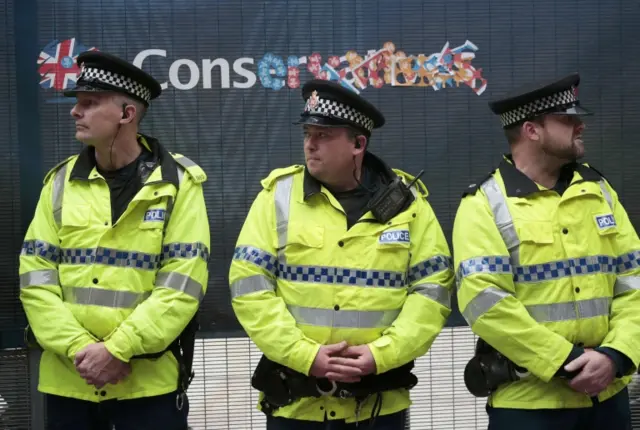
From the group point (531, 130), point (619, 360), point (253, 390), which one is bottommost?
point (253, 390)

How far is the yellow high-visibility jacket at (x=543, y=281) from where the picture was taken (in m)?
4.01

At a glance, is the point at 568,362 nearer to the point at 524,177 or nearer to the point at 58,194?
the point at 524,177

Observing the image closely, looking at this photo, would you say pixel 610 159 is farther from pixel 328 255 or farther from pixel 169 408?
pixel 169 408

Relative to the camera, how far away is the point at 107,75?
448cm

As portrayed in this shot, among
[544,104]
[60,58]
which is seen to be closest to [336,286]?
[544,104]

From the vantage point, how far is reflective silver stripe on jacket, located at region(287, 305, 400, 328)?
13.6 feet

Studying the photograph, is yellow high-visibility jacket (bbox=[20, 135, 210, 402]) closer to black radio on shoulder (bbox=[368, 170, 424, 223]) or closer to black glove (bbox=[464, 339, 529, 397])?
black radio on shoulder (bbox=[368, 170, 424, 223])

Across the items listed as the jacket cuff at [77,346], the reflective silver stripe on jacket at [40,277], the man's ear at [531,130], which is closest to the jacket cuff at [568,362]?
the man's ear at [531,130]

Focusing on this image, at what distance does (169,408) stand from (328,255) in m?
1.03

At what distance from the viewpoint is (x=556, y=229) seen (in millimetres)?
4176

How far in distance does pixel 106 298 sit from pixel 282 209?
873 millimetres

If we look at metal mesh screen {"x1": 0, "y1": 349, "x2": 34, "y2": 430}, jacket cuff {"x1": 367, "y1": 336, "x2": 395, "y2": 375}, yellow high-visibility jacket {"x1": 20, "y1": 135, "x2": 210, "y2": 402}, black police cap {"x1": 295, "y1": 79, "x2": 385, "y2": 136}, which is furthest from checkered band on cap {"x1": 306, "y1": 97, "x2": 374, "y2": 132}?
metal mesh screen {"x1": 0, "y1": 349, "x2": 34, "y2": 430}

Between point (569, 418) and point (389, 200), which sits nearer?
point (569, 418)

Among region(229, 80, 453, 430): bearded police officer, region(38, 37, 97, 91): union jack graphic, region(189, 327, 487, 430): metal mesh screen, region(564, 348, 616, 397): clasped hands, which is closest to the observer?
region(564, 348, 616, 397): clasped hands
